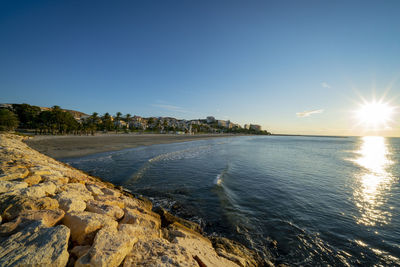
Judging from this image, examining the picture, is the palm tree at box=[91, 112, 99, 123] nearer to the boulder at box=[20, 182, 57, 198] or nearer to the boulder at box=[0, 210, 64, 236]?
the boulder at box=[20, 182, 57, 198]

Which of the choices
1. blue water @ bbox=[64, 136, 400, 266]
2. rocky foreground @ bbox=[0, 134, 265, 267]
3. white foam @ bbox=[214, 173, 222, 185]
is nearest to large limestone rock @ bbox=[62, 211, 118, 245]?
rocky foreground @ bbox=[0, 134, 265, 267]

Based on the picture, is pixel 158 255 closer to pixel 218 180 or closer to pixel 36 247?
pixel 36 247

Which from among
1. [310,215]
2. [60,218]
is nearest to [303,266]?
[310,215]

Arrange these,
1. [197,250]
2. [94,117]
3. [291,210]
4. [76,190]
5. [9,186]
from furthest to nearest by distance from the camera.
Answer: [94,117]
[291,210]
[76,190]
[9,186]
[197,250]

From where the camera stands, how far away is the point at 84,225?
274 centimetres

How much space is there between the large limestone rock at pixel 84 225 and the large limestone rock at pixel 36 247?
0.80 feet

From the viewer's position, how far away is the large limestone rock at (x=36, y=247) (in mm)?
1937

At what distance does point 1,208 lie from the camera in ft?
9.30

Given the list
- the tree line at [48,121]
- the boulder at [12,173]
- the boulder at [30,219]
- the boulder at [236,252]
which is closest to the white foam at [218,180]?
the boulder at [236,252]

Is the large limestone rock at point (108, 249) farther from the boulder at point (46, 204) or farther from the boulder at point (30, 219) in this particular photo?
the boulder at point (46, 204)

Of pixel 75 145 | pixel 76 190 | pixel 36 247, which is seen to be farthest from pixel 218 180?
pixel 75 145

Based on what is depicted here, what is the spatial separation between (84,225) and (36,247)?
645mm

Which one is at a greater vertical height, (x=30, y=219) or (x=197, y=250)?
(x=30, y=219)

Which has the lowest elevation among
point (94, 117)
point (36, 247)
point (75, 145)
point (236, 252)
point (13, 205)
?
point (75, 145)
